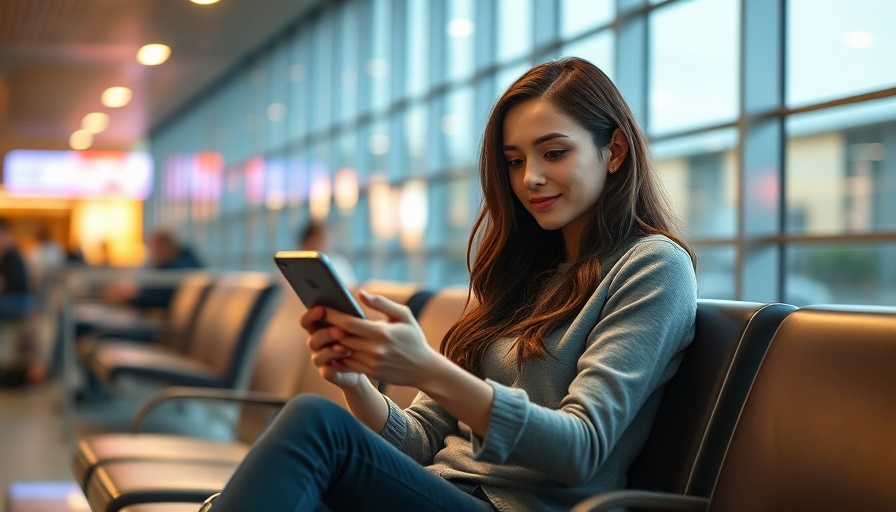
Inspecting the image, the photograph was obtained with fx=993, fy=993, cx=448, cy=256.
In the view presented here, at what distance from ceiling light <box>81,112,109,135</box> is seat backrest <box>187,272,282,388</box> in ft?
36.0

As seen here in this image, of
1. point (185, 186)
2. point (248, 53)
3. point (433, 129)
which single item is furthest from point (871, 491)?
point (185, 186)

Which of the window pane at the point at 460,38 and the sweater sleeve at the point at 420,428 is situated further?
the window pane at the point at 460,38

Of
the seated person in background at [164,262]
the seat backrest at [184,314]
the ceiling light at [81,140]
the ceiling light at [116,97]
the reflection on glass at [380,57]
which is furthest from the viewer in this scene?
the ceiling light at [81,140]

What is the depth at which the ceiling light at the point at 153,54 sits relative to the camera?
392 inches

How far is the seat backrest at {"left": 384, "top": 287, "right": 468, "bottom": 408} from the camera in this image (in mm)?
2451

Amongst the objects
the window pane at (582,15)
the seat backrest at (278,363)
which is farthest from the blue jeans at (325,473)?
the window pane at (582,15)

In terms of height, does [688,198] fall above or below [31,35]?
below

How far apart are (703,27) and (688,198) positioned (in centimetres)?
84

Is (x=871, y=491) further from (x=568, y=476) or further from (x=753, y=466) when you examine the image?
(x=568, y=476)

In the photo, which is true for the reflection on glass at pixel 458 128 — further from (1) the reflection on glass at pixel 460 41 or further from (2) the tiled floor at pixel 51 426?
(2) the tiled floor at pixel 51 426

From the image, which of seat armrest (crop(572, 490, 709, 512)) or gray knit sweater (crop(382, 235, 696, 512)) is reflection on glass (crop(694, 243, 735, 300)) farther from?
seat armrest (crop(572, 490, 709, 512))

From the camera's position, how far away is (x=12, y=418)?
658 cm

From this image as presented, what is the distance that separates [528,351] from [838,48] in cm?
278

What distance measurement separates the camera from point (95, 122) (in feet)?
52.6
